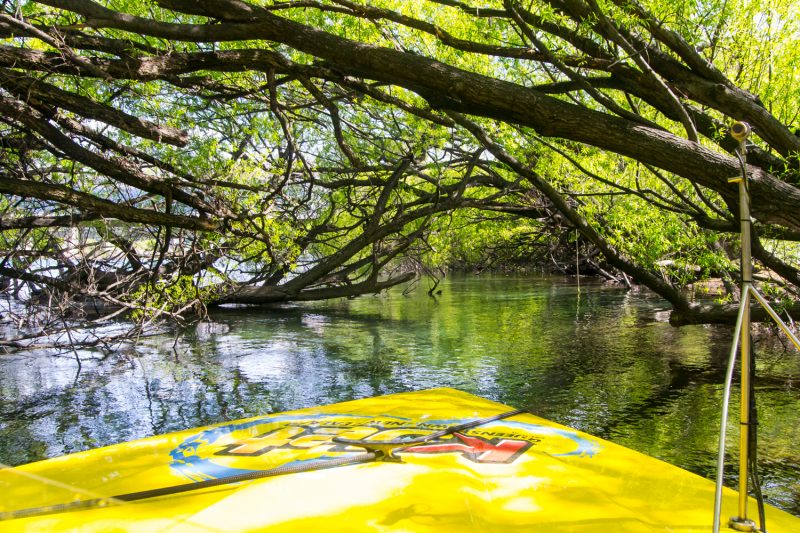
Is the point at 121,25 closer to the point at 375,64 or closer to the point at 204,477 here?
the point at 375,64

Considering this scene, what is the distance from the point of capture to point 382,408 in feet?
16.0

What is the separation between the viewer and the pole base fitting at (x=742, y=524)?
2.54 meters

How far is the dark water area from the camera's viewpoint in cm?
641

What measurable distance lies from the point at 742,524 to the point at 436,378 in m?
6.71

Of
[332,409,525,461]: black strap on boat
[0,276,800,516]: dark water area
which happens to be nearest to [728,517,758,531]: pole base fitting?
[332,409,525,461]: black strap on boat

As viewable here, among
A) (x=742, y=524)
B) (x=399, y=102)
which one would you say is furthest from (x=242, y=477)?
(x=399, y=102)

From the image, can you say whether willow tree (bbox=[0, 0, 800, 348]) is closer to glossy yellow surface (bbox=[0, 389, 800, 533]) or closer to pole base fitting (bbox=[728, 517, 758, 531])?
glossy yellow surface (bbox=[0, 389, 800, 533])

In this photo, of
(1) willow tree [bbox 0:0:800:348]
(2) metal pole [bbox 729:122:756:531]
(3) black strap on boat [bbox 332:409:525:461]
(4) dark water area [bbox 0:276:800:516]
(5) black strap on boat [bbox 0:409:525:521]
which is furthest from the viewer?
(4) dark water area [bbox 0:276:800:516]

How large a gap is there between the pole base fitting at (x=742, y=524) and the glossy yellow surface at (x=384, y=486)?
0.14 m

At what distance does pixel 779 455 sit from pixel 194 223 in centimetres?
607

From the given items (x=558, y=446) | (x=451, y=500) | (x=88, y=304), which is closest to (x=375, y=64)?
(x=558, y=446)

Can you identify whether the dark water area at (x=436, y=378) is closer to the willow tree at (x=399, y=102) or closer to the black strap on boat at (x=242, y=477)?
the willow tree at (x=399, y=102)

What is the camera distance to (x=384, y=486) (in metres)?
2.98

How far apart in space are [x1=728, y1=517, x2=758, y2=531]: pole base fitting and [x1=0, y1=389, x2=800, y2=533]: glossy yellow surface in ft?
0.46
